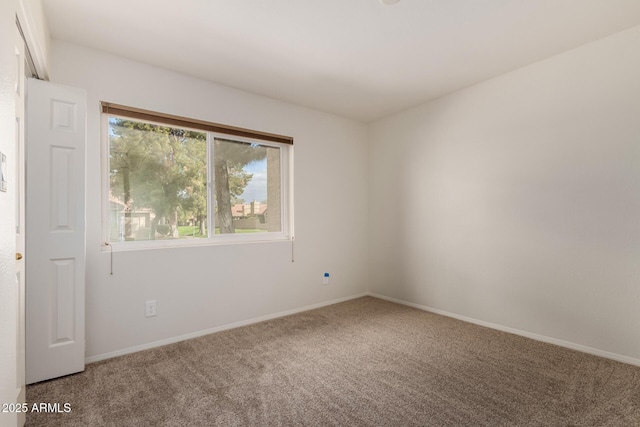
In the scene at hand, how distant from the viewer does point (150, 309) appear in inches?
107

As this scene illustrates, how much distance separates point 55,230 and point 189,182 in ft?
3.70

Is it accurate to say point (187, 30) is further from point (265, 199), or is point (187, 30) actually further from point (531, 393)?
point (531, 393)

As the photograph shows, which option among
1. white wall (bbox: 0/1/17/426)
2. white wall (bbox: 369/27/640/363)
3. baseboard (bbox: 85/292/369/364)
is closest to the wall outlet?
baseboard (bbox: 85/292/369/364)

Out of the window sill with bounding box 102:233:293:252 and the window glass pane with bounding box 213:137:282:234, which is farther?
the window glass pane with bounding box 213:137:282:234

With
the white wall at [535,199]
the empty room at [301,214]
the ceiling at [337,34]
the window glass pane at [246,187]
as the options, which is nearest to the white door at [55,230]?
the empty room at [301,214]

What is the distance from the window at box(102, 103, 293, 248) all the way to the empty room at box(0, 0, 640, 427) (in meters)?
0.02

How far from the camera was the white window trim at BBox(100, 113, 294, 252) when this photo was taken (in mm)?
2582

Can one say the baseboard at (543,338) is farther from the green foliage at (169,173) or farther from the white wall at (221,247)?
the green foliage at (169,173)

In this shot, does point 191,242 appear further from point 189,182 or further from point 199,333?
point 199,333

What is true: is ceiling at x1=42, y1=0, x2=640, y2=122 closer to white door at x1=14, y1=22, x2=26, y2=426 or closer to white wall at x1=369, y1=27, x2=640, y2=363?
white wall at x1=369, y1=27, x2=640, y2=363

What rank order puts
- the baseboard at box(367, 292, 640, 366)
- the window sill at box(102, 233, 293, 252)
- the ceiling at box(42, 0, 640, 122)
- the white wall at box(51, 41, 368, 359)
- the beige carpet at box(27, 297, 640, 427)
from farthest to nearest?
1. the window sill at box(102, 233, 293, 252)
2. the white wall at box(51, 41, 368, 359)
3. the baseboard at box(367, 292, 640, 366)
4. the ceiling at box(42, 0, 640, 122)
5. the beige carpet at box(27, 297, 640, 427)

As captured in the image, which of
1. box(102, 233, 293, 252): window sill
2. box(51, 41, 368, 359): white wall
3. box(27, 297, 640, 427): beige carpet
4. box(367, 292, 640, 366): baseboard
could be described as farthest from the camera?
box(102, 233, 293, 252): window sill

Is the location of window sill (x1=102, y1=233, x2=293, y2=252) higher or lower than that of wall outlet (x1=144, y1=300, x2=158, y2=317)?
higher

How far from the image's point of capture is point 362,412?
5.91 feet
